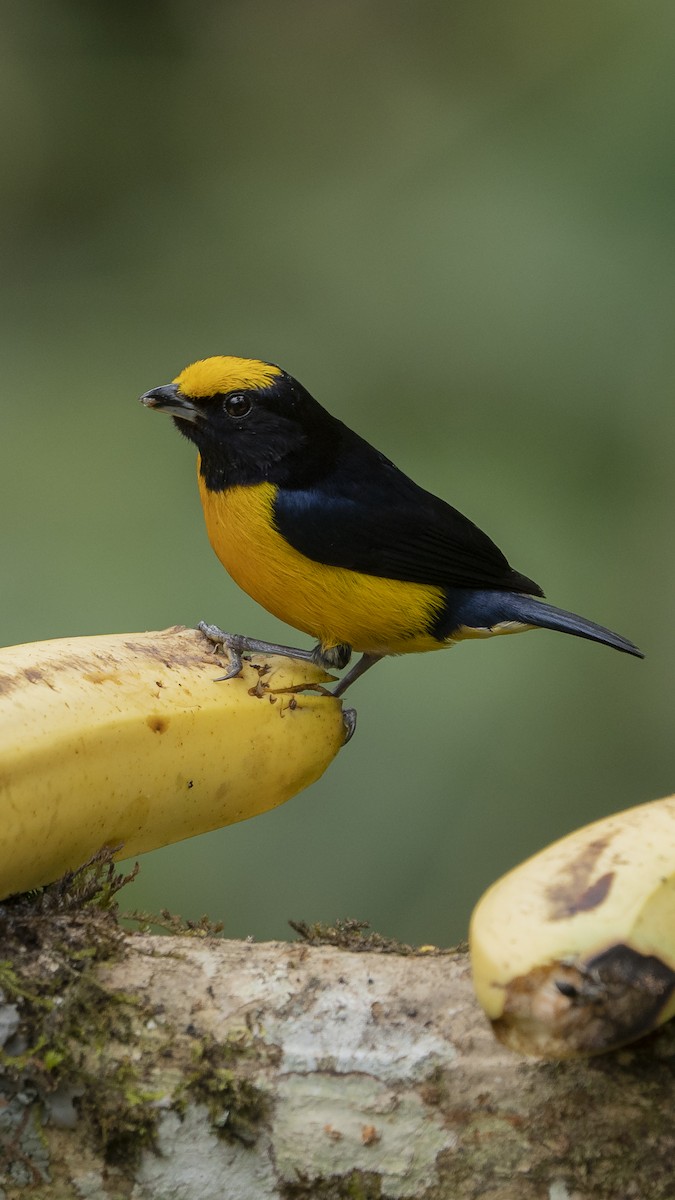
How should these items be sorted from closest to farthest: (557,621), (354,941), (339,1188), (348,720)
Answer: (339,1188) → (354,941) → (348,720) → (557,621)

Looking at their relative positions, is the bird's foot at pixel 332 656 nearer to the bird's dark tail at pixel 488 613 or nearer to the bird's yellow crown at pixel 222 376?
the bird's dark tail at pixel 488 613

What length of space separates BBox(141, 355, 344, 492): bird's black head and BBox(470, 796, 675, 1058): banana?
153cm

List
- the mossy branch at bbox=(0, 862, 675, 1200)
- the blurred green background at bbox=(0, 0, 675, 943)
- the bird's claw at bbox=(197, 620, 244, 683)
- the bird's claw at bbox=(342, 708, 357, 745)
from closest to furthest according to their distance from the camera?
1. the mossy branch at bbox=(0, 862, 675, 1200)
2. the bird's claw at bbox=(197, 620, 244, 683)
3. the bird's claw at bbox=(342, 708, 357, 745)
4. the blurred green background at bbox=(0, 0, 675, 943)

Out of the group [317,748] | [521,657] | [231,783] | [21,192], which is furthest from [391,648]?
[21,192]

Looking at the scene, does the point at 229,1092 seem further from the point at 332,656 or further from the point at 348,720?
the point at 332,656

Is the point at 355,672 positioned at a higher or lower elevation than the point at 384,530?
lower

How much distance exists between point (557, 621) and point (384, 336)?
5.97ft

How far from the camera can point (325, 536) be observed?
2.70 meters

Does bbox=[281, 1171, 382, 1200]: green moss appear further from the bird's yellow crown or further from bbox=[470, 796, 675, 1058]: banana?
the bird's yellow crown

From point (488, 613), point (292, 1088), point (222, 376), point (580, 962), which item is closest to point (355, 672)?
point (488, 613)

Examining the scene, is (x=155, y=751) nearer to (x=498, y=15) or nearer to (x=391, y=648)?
(x=391, y=648)

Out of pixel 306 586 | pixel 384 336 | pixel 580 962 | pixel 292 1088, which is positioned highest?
pixel 384 336

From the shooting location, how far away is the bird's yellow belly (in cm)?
271

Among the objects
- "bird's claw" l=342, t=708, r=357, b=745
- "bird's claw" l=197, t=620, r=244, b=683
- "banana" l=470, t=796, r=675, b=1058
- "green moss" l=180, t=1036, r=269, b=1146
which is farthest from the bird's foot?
"banana" l=470, t=796, r=675, b=1058
